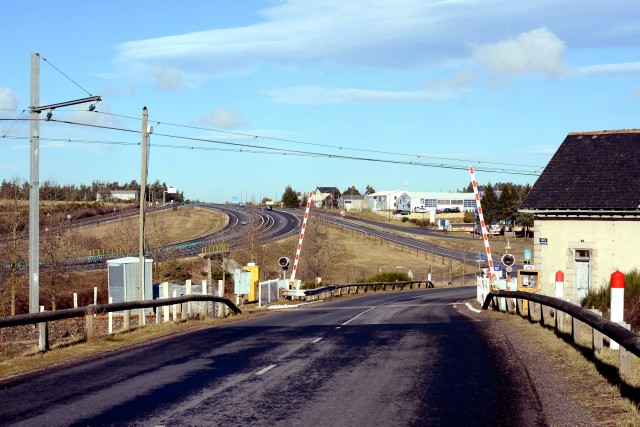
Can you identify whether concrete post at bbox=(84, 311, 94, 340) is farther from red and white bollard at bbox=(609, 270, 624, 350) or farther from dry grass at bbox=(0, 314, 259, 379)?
red and white bollard at bbox=(609, 270, 624, 350)

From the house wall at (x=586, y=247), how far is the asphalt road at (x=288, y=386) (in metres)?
17.0

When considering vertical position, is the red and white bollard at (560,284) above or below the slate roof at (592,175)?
below

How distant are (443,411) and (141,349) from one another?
868 centimetres

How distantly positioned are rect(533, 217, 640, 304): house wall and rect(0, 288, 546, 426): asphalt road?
17.0 m

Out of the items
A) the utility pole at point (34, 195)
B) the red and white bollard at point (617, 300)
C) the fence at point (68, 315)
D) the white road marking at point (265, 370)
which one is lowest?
the white road marking at point (265, 370)

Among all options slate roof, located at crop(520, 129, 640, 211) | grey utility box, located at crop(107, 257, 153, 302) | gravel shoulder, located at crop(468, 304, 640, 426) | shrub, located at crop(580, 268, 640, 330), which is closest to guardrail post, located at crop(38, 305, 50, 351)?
gravel shoulder, located at crop(468, 304, 640, 426)

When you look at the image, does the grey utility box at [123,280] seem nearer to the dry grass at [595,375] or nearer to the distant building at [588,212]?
the distant building at [588,212]

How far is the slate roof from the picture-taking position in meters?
32.0

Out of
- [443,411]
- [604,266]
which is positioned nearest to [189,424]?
[443,411]

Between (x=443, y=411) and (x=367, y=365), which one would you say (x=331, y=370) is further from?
(x=443, y=411)

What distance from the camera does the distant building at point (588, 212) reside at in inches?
1241

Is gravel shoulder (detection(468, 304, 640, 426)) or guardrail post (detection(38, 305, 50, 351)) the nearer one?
gravel shoulder (detection(468, 304, 640, 426))

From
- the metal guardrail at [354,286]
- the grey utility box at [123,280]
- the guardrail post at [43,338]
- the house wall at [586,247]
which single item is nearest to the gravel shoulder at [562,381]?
the guardrail post at [43,338]

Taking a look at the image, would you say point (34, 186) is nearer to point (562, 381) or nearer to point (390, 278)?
point (562, 381)
